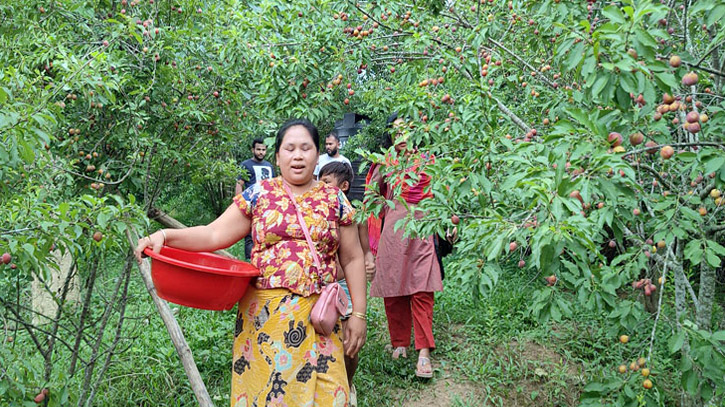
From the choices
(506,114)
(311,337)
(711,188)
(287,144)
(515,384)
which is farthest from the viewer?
(515,384)

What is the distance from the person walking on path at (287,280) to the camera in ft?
7.38

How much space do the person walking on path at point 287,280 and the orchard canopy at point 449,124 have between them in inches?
15.1

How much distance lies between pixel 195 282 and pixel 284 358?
44cm

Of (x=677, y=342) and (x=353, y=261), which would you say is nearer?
(x=677, y=342)

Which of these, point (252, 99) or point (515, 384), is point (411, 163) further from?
point (515, 384)

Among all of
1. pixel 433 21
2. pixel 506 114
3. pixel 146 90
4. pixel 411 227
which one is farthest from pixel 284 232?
pixel 433 21

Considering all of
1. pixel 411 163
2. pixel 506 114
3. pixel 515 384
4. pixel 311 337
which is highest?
pixel 506 114

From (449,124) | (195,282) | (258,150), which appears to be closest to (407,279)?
(449,124)

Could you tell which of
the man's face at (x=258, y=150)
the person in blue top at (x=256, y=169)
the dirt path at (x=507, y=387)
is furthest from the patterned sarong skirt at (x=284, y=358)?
the man's face at (x=258, y=150)

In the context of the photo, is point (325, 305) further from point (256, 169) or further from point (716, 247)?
point (256, 169)

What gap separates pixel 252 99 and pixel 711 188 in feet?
8.57

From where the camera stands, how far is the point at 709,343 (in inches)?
94.0

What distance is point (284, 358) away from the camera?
2242mm

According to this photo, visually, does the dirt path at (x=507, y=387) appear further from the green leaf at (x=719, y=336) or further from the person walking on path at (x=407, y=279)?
the green leaf at (x=719, y=336)
